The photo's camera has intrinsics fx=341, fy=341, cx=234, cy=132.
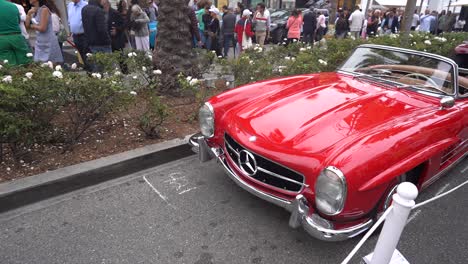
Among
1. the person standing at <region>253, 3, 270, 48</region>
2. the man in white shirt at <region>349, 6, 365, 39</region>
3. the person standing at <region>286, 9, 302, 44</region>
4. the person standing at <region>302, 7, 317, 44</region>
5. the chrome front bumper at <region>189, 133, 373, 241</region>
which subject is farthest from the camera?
the man in white shirt at <region>349, 6, 365, 39</region>

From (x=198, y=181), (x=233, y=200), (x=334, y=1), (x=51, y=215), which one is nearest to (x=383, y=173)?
(x=233, y=200)

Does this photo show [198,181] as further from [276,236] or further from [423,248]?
[423,248]

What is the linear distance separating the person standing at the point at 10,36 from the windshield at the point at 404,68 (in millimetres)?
4257

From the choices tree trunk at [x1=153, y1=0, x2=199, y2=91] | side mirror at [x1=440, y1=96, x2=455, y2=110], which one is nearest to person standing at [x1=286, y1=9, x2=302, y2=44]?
tree trunk at [x1=153, y1=0, x2=199, y2=91]

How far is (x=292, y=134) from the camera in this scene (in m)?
2.62

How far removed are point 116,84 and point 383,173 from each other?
2.82 m

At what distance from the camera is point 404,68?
366 centimetres

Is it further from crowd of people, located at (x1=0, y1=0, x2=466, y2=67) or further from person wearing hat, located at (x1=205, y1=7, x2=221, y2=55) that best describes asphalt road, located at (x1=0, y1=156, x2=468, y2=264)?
person wearing hat, located at (x1=205, y1=7, x2=221, y2=55)

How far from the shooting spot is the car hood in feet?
8.32

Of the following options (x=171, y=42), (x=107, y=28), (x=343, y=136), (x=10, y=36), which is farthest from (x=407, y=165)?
(x=107, y=28)

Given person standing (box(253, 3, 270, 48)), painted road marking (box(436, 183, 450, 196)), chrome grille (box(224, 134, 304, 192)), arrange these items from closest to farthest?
chrome grille (box(224, 134, 304, 192)) < painted road marking (box(436, 183, 450, 196)) < person standing (box(253, 3, 270, 48))

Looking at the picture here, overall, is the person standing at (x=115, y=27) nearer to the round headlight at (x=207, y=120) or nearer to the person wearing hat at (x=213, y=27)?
the person wearing hat at (x=213, y=27)

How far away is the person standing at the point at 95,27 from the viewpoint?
232 inches

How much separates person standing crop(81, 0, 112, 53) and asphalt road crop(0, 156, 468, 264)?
3569 millimetres
